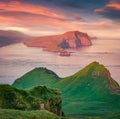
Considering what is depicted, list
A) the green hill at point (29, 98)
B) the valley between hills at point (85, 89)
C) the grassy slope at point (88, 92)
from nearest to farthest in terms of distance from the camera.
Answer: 1. the green hill at point (29, 98)
2. the valley between hills at point (85, 89)
3. the grassy slope at point (88, 92)

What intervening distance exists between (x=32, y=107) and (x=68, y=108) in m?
37.0

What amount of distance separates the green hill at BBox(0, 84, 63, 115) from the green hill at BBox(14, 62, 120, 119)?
1341 inches

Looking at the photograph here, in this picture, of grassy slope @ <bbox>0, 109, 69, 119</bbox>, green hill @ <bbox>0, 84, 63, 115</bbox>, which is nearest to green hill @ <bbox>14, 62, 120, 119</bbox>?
green hill @ <bbox>0, 84, 63, 115</bbox>

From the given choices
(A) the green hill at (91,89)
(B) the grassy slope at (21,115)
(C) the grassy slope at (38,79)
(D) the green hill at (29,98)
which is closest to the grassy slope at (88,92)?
(A) the green hill at (91,89)

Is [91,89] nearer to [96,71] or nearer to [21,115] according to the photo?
[96,71]

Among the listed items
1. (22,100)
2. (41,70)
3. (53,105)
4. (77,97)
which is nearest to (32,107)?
(22,100)

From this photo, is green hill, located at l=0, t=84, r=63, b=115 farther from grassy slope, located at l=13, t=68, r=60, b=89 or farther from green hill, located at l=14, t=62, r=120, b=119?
grassy slope, located at l=13, t=68, r=60, b=89

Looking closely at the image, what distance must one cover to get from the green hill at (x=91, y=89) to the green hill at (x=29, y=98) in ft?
112

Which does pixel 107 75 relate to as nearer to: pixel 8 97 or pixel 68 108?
pixel 68 108

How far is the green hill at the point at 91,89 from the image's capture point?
78.2 meters

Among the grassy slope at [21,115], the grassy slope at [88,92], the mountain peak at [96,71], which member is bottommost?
the grassy slope at [88,92]

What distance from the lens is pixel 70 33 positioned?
60000 millimetres

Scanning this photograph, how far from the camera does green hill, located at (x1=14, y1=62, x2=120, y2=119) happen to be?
7825 cm

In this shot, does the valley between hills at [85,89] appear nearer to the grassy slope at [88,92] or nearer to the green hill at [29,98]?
the grassy slope at [88,92]
